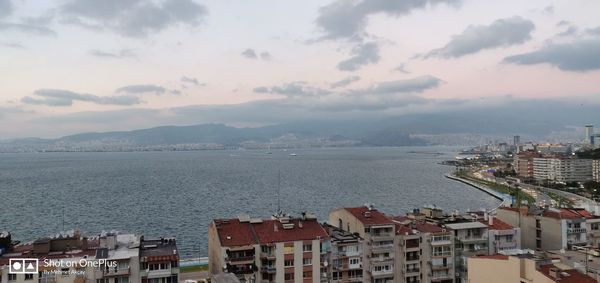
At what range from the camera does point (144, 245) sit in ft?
69.7

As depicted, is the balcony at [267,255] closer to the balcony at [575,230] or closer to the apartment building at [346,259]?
the apartment building at [346,259]

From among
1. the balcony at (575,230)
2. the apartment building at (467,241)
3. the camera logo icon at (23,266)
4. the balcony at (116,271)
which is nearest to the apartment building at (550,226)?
the balcony at (575,230)

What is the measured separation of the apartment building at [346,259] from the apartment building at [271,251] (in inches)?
24.4

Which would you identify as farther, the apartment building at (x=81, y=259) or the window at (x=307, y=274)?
the window at (x=307, y=274)

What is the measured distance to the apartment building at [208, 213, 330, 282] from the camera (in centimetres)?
2202

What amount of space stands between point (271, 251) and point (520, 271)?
10.8 metres

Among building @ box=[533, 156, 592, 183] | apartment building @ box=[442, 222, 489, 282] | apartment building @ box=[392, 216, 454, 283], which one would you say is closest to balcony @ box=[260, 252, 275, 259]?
apartment building @ box=[392, 216, 454, 283]

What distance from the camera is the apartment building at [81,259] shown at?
16859 mm

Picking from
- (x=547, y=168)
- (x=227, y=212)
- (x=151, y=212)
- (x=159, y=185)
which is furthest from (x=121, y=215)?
(x=547, y=168)

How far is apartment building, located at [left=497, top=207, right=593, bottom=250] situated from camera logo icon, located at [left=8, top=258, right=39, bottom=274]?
29022mm

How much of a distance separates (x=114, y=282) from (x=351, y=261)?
11.8m

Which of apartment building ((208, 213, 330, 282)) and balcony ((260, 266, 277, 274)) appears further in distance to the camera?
balcony ((260, 266, 277, 274))

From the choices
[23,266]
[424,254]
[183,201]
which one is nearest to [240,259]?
[23,266]

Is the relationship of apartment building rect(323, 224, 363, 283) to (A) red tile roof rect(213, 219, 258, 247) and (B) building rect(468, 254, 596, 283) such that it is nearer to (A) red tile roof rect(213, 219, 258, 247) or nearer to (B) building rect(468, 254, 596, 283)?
(A) red tile roof rect(213, 219, 258, 247)
